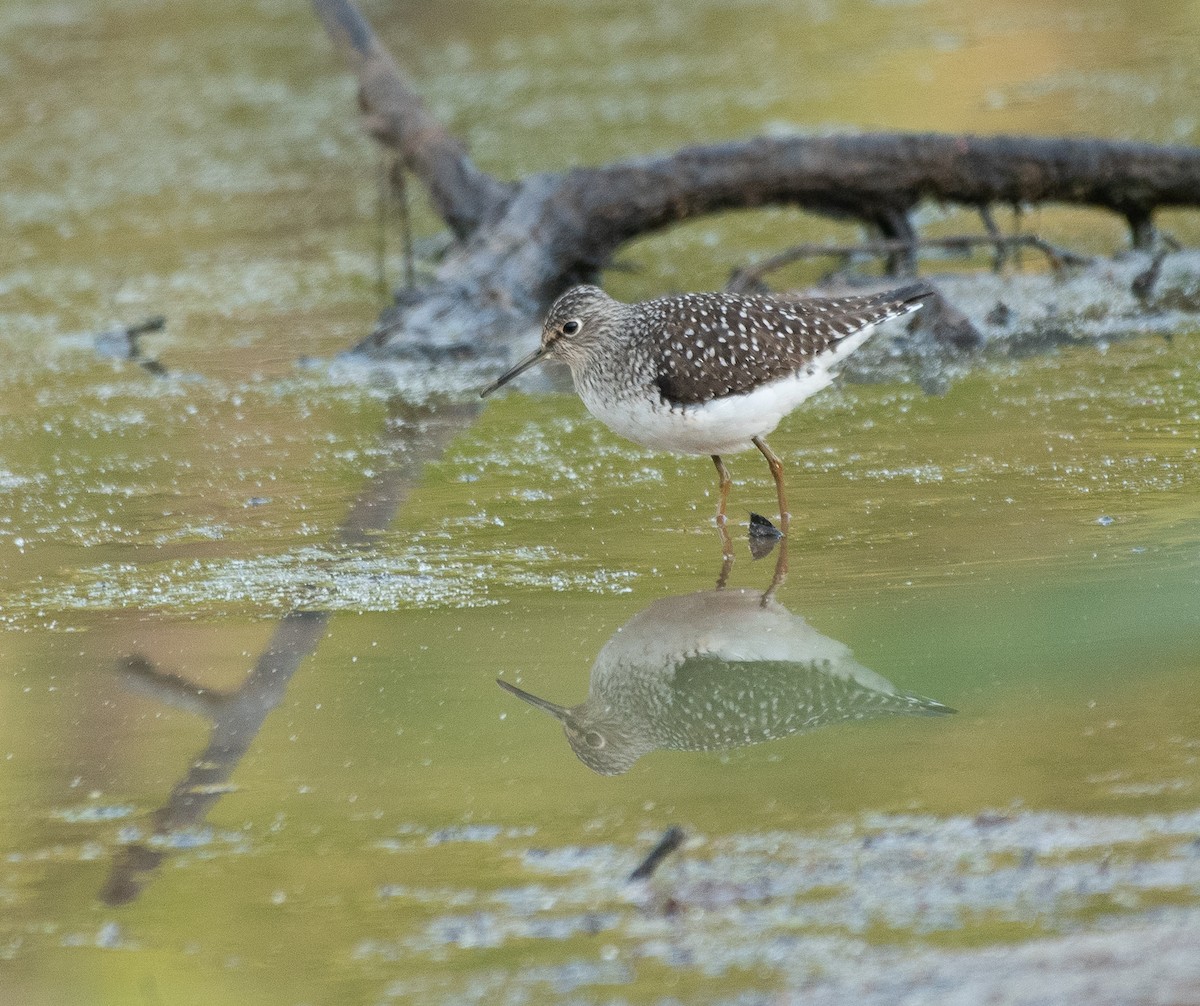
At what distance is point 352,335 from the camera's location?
8.60 metres

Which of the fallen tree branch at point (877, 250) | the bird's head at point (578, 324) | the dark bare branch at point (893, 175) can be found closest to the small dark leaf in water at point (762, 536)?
the bird's head at point (578, 324)

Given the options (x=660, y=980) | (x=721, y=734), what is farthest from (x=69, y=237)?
Answer: (x=660, y=980)

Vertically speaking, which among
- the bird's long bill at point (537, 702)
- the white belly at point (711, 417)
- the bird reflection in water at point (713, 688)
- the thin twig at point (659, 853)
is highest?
the white belly at point (711, 417)

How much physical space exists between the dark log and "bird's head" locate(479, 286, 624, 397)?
225 centimetres

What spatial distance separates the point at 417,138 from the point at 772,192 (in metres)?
2.11

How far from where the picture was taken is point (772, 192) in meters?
8.87

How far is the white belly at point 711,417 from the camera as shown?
18.0 feet

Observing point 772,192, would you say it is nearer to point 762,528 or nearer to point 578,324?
point 578,324

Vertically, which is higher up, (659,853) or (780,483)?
(659,853)

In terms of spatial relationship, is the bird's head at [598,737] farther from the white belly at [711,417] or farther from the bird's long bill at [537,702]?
the white belly at [711,417]

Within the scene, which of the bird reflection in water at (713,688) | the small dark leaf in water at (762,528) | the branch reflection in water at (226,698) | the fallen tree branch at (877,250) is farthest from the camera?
the fallen tree branch at (877,250)

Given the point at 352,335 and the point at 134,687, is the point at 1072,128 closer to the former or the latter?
the point at 352,335

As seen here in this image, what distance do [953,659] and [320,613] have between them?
1861 millimetres

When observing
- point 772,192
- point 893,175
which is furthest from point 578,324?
point 893,175
